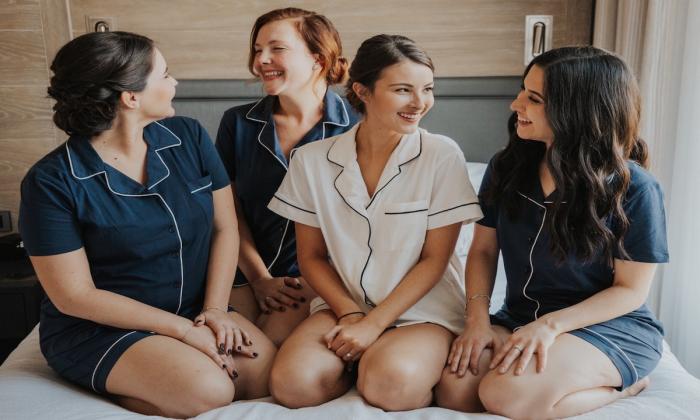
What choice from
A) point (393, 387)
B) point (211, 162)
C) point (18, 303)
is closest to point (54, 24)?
point (18, 303)

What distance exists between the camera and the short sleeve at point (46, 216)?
1535 mm

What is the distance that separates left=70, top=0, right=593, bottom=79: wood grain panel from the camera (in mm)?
2842

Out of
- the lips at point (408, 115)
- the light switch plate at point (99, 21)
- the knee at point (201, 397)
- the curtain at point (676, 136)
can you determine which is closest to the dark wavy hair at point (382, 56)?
the lips at point (408, 115)

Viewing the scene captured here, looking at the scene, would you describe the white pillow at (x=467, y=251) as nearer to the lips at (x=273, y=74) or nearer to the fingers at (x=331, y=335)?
the fingers at (x=331, y=335)

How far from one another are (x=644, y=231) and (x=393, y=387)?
672 mm

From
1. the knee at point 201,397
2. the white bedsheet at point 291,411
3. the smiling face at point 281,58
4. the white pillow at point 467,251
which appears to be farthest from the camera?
the white pillow at point 467,251

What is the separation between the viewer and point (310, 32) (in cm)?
210

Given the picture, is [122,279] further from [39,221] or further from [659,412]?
[659,412]

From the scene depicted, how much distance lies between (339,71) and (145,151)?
74cm

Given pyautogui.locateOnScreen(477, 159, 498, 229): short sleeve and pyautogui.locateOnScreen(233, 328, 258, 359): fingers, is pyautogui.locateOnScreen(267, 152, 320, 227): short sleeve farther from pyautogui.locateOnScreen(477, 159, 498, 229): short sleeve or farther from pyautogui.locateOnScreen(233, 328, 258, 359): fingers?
pyautogui.locateOnScreen(477, 159, 498, 229): short sleeve

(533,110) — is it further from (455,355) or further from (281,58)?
(281,58)

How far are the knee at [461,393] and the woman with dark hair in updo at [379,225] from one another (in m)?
0.06

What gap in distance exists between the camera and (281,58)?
6.66 ft

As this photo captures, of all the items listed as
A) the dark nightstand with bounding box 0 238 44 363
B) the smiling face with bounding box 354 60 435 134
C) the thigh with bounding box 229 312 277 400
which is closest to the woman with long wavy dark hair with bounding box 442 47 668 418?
the smiling face with bounding box 354 60 435 134
